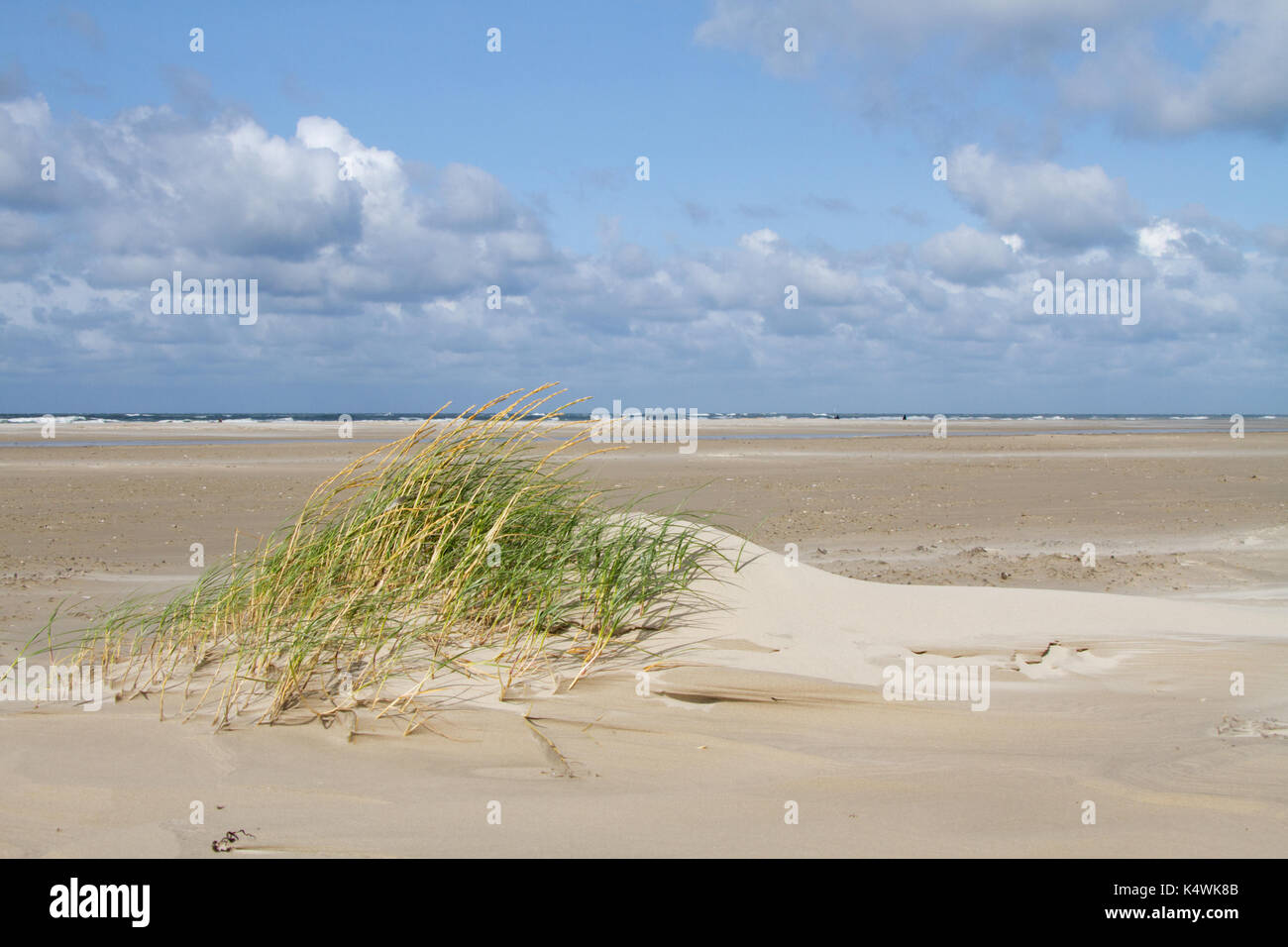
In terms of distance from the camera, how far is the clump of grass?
3994mm

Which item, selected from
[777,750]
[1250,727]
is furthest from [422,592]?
[1250,727]

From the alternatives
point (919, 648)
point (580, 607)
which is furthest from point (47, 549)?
point (919, 648)

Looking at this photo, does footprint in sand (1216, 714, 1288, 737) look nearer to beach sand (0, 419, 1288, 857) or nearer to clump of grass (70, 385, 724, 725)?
beach sand (0, 419, 1288, 857)

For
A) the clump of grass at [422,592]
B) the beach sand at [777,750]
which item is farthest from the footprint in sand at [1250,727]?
the clump of grass at [422,592]

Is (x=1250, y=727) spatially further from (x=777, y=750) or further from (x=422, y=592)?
(x=422, y=592)

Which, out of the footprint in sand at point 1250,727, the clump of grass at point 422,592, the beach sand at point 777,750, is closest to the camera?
the beach sand at point 777,750

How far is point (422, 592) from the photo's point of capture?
175 inches

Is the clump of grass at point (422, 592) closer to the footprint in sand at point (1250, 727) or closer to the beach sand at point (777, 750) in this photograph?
the beach sand at point (777, 750)

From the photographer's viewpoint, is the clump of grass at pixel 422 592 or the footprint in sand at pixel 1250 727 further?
the clump of grass at pixel 422 592

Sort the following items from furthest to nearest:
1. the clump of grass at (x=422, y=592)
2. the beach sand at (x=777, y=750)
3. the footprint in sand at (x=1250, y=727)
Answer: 1. the clump of grass at (x=422, y=592)
2. the footprint in sand at (x=1250, y=727)
3. the beach sand at (x=777, y=750)

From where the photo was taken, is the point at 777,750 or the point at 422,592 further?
the point at 422,592

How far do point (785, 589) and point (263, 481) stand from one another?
14064mm

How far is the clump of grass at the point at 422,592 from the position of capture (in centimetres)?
399

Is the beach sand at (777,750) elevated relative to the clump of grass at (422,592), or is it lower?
lower
